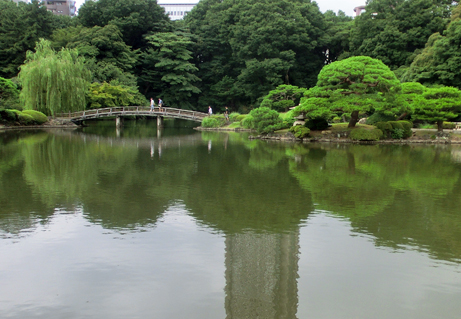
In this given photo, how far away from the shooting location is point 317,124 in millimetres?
26375

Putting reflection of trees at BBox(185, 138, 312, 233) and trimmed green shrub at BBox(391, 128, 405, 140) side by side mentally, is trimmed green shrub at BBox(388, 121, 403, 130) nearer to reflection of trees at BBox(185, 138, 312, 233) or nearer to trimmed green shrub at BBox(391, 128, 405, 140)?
trimmed green shrub at BBox(391, 128, 405, 140)

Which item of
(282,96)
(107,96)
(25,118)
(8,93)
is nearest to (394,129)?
(282,96)

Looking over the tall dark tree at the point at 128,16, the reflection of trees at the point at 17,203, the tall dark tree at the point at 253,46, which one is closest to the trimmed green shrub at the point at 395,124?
the reflection of trees at the point at 17,203

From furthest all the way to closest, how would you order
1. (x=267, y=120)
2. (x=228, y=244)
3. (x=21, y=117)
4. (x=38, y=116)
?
(x=38, y=116) → (x=21, y=117) → (x=267, y=120) → (x=228, y=244)

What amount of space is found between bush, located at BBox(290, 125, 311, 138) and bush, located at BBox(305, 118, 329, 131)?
91 cm

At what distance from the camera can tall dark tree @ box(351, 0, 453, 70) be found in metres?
39.7

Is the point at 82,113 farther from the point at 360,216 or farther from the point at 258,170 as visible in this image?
the point at 360,216

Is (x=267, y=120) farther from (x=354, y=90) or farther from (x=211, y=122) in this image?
Answer: (x=211, y=122)

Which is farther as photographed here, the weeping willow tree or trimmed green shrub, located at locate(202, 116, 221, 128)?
trimmed green shrub, located at locate(202, 116, 221, 128)

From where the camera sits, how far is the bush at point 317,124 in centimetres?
2631

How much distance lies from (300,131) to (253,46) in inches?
945

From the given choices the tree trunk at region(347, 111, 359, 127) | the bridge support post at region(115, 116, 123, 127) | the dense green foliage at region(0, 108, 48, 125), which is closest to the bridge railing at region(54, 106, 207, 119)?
the bridge support post at region(115, 116, 123, 127)

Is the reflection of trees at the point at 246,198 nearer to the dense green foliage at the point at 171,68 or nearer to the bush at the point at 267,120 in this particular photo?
the bush at the point at 267,120

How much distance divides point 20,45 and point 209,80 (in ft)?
70.1
